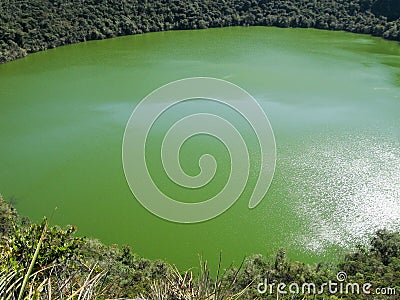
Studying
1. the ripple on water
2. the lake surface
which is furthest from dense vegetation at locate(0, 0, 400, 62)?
the ripple on water

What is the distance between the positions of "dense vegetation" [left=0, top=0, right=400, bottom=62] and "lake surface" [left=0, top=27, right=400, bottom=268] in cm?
182

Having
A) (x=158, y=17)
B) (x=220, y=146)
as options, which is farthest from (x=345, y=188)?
(x=158, y=17)

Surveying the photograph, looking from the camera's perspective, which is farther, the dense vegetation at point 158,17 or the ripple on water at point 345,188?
the dense vegetation at point 158,17

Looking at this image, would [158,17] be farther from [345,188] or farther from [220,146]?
[345,188]

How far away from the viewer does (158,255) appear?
9734 mm

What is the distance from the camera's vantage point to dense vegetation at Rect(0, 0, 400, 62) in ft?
91.4

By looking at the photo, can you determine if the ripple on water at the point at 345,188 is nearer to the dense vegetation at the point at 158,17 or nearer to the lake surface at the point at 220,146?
the lake surface at the point at 220,146

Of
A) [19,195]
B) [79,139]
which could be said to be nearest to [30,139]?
[79,139]

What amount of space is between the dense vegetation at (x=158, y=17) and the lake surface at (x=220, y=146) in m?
1.82

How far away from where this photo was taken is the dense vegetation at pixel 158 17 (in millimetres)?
27859

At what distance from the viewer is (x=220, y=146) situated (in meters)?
14.6

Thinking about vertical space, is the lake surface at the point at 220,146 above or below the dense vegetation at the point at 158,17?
below

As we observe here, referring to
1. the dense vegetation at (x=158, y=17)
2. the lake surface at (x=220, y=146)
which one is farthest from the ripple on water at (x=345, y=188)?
the dense vegetation at (x=158, y=17)

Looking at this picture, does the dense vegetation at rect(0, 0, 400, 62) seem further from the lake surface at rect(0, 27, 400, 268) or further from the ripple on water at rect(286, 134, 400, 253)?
the ripple on water at rect(286, 134, 400, 253)
